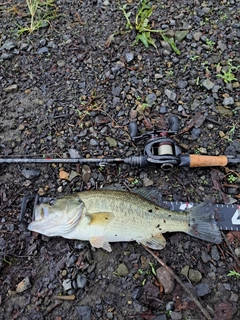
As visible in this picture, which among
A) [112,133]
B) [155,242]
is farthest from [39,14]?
[155,242]

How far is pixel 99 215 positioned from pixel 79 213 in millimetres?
243

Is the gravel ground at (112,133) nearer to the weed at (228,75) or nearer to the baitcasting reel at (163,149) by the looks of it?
the weed at (228,75)

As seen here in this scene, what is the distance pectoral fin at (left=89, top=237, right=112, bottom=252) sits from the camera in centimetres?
409

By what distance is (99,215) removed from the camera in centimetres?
411

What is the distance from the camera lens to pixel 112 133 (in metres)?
5.14

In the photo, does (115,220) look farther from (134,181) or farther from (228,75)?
(228,75)

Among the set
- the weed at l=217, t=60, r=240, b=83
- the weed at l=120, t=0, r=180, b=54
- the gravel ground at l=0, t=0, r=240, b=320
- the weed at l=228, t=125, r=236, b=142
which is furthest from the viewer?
the weed at l=120, t=0, r=180, b=54

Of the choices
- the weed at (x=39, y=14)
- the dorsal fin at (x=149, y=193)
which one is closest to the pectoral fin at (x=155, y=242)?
the dorsal fin at (x=149, y=193)

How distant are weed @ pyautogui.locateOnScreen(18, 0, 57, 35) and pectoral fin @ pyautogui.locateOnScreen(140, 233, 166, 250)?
4.34m

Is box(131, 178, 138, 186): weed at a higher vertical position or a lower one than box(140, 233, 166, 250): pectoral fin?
higher

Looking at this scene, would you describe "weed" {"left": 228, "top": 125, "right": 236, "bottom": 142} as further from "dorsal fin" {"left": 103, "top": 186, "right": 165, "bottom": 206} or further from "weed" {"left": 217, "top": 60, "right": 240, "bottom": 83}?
"dorsal fin" {"left": 103, "top": 186, "right": 165, "bottom": 206}

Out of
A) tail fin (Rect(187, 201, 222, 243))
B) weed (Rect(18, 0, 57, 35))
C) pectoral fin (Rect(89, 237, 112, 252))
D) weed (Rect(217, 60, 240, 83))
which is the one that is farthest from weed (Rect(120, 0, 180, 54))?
→ pectoral fin (Rect(89, 237, 112, 252))

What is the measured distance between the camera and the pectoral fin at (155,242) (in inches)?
164

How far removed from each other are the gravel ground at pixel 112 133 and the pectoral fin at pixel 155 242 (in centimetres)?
15
